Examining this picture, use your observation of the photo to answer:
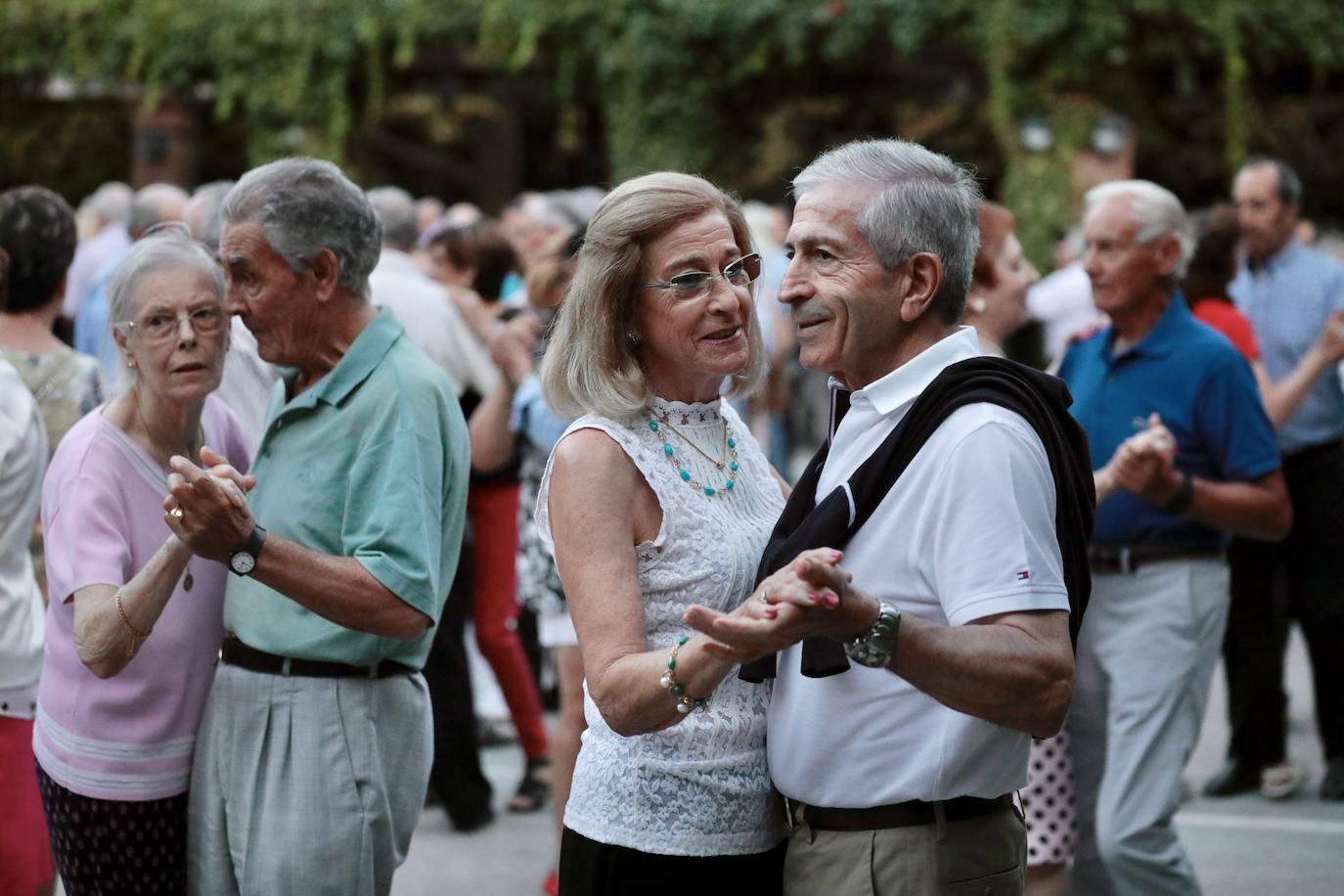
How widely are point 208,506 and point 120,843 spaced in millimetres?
863

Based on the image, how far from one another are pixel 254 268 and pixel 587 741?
1132 mm

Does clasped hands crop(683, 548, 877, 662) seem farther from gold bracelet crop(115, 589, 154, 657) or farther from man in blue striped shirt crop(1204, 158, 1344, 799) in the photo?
man in blue striped shirt crop(1204, 158, 1344, 799)

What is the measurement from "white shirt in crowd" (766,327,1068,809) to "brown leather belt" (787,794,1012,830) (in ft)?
0.07

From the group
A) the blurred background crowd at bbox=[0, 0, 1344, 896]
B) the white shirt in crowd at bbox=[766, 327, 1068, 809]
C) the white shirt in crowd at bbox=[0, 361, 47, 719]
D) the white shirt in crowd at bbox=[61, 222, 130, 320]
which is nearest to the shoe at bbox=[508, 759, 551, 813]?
the blurred background crowd at bbox=[0, 0, 1344, 896]

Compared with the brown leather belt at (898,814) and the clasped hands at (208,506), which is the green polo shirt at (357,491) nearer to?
the clasped hands at (208,506)

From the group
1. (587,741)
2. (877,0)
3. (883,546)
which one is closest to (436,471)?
(587,741)

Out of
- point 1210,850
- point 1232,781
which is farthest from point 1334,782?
point 1210,850

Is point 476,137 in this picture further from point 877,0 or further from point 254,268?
point 254,268

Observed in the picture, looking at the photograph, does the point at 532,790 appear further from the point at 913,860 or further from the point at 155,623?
the point at 913,860

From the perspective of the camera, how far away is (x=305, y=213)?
10.8 ft

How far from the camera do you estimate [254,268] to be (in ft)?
10.8

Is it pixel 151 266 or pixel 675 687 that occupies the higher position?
pixel 151 266

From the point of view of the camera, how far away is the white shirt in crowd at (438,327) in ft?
21.7

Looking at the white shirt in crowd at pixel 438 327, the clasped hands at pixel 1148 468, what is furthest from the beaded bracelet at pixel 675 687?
the white shirt in crowd at pixel 438 327
